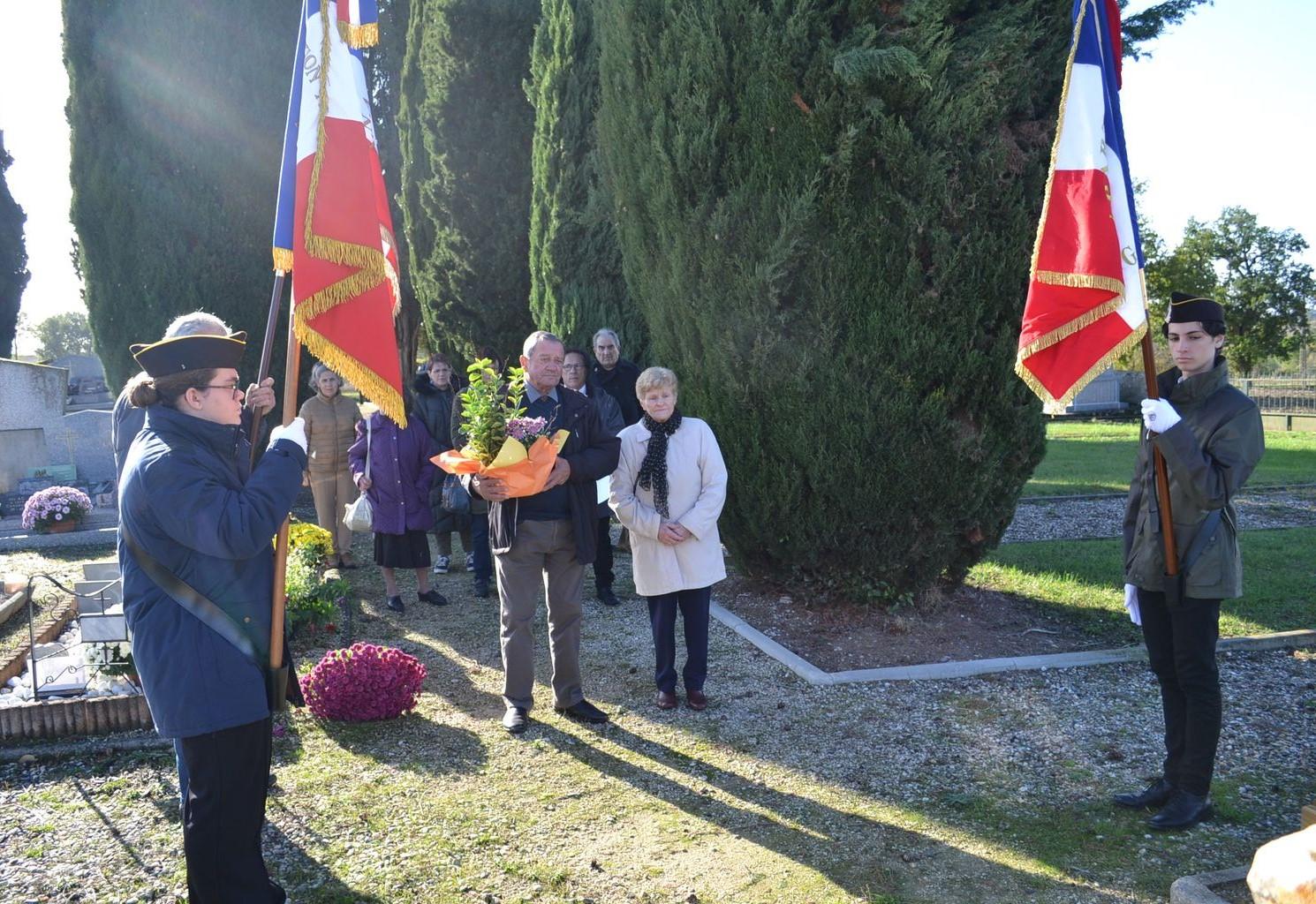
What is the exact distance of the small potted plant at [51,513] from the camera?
1091cm

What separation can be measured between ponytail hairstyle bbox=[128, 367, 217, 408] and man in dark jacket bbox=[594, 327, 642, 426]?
16.1ft

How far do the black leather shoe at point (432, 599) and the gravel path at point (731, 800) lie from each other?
6.86ft

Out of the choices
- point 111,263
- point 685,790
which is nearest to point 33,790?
point 685,790

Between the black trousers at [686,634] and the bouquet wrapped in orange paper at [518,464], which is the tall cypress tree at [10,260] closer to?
the bouquet wrapped in orange paper at [518,464]

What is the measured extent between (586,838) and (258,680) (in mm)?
A: 1518

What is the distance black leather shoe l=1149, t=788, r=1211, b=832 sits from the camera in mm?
3814

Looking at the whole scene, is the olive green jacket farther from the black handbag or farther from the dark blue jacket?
the black handbag

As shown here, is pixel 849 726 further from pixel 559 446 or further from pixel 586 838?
pixel 559 446

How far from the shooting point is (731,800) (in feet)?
13.9

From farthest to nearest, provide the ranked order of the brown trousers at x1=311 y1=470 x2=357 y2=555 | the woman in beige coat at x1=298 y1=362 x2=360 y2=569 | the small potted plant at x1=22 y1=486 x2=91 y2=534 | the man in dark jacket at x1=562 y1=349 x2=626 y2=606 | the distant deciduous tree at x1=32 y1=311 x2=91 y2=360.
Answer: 1. the distant deciduous tree at x1=32 y1=311 x2=91 y2=360
2. the small potted plant at x1=22 y1=486 x2=91 y2=534
3. the brown trousers at x1=311 y1=470 x2=357 y2=555
4. the woman in beige coat at x1=298 y1=362 x2=360 y2=569
5. the man in dark jacket at x1=562 y1=349 x2=626 y2=606

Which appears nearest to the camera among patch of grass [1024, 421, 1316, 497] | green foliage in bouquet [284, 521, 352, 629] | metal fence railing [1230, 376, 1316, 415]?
green foliage in bouquet [284, 521, 352, 629]

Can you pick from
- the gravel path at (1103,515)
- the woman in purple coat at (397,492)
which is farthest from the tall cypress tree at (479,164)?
the gravel path at (1103,515)

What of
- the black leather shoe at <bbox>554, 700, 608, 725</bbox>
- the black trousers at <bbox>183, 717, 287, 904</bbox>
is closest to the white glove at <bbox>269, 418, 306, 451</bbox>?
the black trousers at <bbox>183, 717, 287, 904</bbox>

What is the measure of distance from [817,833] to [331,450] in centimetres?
645
